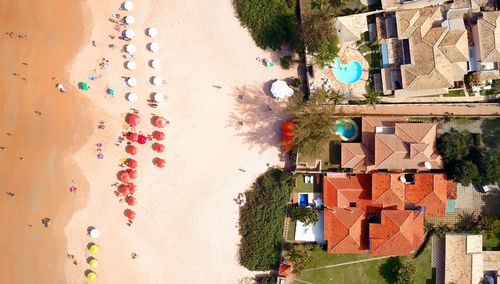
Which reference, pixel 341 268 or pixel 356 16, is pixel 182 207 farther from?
pixel 356 16

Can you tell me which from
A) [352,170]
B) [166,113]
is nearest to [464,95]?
[352,170]

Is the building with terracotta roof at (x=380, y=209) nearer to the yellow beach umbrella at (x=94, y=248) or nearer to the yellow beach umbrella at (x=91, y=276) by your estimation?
the yellow beach umbrella at (x=94, y=248)

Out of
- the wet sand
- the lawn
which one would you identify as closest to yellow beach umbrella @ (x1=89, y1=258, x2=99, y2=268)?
the wet sand

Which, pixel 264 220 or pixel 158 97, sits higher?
pixel 158 97

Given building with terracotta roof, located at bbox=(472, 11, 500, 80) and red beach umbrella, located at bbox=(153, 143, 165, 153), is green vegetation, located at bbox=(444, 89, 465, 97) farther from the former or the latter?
red beach umbrella, located at bbox=(153, 143, 165, 153)

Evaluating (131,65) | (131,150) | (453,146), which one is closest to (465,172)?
(453,146)

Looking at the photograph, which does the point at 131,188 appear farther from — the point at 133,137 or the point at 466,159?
the point at 466,159

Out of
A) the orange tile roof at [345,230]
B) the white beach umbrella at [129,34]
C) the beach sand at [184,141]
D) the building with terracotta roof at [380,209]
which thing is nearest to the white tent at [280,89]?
the beach sand at [184,141]
